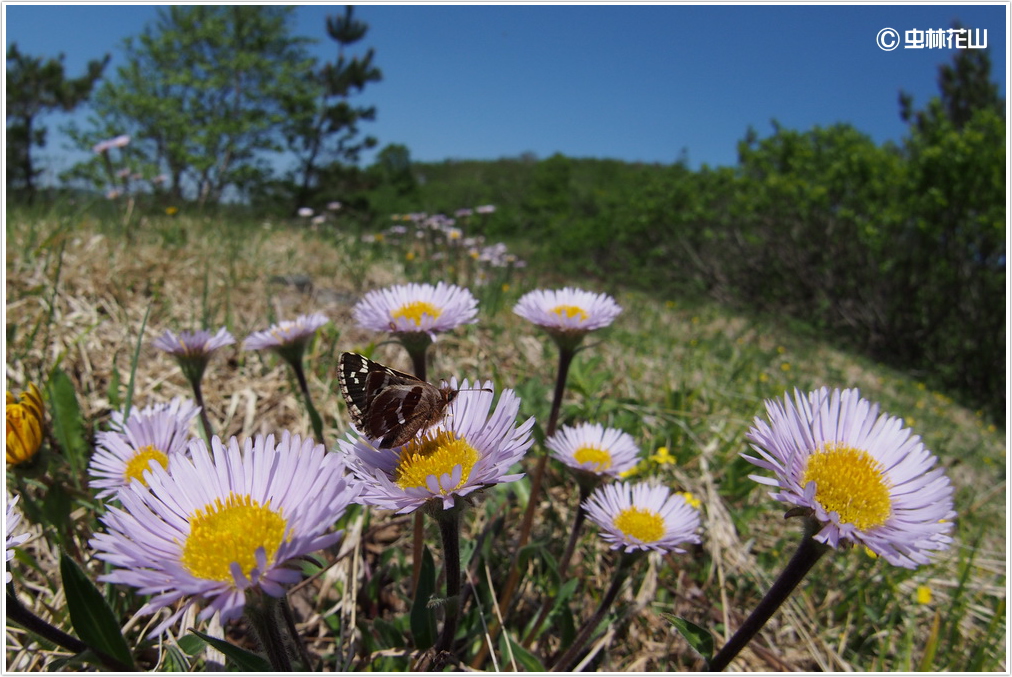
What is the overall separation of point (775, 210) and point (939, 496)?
14555mm

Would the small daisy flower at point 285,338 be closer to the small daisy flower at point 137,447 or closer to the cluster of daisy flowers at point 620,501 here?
the small daisy flower at point 137,447

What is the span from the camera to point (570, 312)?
207cm

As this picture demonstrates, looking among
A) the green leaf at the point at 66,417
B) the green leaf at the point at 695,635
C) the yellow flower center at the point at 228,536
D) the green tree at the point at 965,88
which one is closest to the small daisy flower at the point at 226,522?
the yellow flower center at the point at 228,536

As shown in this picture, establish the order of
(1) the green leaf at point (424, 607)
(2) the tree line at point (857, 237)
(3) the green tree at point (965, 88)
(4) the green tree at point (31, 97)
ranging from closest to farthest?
1. (1) the green leaf at point (424, 607)
2. (2) the tree line at point (857, 237)
3. (3) the green tree at point (965, 88)
4. (4) the green tree at point (31, 97)

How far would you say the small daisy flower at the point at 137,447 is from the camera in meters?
1.40

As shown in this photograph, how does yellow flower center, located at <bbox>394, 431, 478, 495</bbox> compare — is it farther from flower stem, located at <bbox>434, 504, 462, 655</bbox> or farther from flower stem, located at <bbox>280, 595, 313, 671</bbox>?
flower stem, located at <bbox>280, 595, 313, 671</bbox>

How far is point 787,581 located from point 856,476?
25 cm

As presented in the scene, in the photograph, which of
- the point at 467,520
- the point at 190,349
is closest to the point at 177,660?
the point at 190,349

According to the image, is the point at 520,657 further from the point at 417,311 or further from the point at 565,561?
the point at 417,311

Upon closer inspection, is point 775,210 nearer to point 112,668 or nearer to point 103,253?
point 103,253

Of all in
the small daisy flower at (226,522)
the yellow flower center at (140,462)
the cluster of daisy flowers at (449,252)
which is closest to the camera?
the small daisy flower at (226,522)

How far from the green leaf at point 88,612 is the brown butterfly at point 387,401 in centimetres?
59

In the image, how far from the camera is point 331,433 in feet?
8.13

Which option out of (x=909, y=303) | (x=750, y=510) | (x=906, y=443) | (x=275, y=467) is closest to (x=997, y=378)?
(x=909, y=303)
